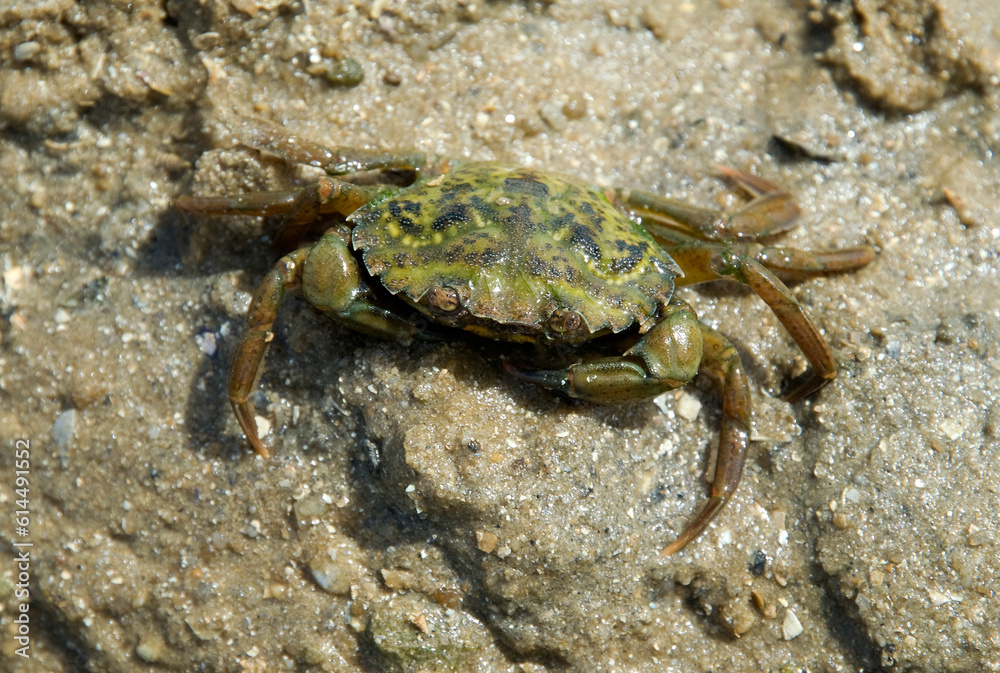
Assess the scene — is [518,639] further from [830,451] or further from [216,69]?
[216,69]

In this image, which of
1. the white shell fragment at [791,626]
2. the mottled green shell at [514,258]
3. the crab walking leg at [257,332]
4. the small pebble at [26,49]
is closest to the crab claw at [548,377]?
the mottled green shell at [514,258]

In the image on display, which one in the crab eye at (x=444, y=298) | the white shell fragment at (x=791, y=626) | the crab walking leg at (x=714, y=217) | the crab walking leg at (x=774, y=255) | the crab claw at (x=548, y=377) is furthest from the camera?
the crab walking leg at (x=714, y=217)

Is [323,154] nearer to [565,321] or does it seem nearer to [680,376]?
[565,321]

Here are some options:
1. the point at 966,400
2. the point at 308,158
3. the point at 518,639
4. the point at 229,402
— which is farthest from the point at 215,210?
Result: the point at 966,400

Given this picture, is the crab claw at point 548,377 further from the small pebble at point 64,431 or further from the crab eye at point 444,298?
the small pebble at point 64,431

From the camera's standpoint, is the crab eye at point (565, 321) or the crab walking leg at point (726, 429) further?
the crab walking leg at point (726, 429)

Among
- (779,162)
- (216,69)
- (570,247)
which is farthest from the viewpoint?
(779,162)

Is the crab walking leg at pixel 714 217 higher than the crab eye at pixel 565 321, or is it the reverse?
the crab walking leg at pixel 714 217
